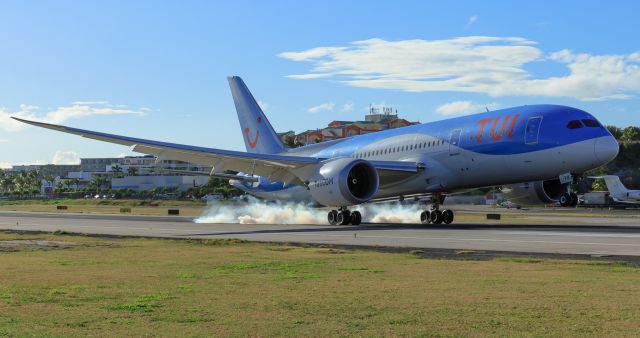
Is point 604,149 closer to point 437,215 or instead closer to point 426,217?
point 437,215

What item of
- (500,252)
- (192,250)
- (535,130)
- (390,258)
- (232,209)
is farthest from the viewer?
(232,209)

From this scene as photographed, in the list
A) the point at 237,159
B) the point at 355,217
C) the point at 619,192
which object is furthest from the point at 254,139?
the point at 619,192

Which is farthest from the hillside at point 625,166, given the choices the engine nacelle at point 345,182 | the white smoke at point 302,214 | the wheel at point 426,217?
the engine nacelle at point 345,182

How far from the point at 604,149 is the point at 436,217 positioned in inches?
432

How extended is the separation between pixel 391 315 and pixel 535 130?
2681 centimetres

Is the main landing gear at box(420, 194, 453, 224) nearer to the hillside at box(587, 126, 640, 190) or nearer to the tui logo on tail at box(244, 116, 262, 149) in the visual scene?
the tui logo on tail at box(244, 116, 262, 149)

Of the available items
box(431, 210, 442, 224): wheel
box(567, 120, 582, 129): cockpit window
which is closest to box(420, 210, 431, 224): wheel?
box(431, 210, 442, 224): wheel

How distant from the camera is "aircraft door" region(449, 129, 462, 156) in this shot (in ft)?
128

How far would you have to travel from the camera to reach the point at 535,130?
3603 cm

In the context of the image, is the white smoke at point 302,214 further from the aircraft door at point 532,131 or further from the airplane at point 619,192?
the airplane at point 619,192

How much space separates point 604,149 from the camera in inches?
1369

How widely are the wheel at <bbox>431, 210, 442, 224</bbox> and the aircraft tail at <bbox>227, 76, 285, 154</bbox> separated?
15.0m

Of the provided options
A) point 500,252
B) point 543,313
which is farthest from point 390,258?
point 543,313

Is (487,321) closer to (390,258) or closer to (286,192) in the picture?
(390,258)
